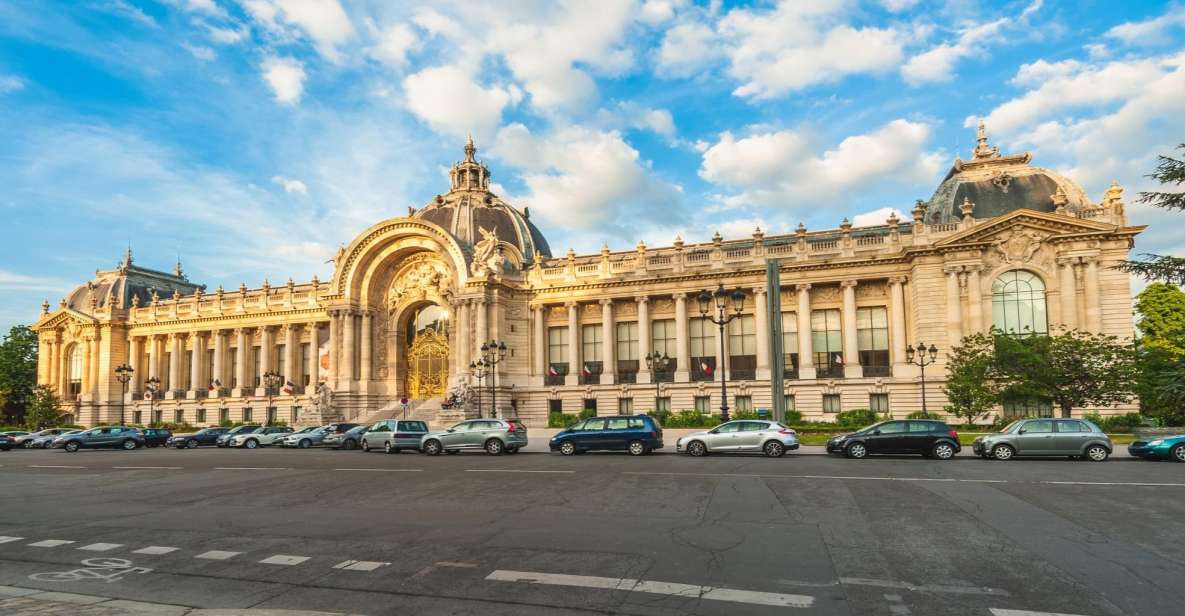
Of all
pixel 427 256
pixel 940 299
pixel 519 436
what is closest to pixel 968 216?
pixel 940 299

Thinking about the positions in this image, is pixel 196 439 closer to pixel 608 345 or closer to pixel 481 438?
pixel 481 438

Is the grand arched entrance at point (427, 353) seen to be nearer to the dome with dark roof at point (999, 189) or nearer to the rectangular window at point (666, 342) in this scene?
the rectangular window at point (666, 342)

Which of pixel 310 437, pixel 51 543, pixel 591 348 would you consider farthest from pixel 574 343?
pixel 51 543

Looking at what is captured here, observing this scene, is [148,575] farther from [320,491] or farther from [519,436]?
[519,436]

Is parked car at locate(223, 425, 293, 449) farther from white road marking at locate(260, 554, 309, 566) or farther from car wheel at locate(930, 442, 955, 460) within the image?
white road marking at locate(260, 554, 309, 566)

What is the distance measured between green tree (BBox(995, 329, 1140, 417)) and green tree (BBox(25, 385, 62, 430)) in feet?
247

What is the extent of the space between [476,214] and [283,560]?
53.3 metres

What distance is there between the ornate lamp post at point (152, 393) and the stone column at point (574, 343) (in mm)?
37296

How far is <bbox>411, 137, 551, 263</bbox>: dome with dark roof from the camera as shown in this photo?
197ft

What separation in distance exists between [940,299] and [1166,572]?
38.7 meters

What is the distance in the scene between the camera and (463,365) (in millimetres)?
50500

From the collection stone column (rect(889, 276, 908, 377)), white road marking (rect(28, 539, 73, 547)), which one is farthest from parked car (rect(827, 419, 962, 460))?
stone column (rect(889, 276, 908, 377))

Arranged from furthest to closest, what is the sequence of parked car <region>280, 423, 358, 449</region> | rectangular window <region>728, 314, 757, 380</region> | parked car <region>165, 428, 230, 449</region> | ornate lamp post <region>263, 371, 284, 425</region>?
ornate lamp post <region>263, 371, 284, 425</region> → rectangular window <region>728, 314, 757, 380</region> → parked car <region>165, 428, 230, 449</region> → parked car <region>280, 423, 358, 449</region>

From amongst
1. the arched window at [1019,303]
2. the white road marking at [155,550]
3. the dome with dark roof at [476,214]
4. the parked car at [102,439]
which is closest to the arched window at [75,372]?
the parked car at [102,439]
